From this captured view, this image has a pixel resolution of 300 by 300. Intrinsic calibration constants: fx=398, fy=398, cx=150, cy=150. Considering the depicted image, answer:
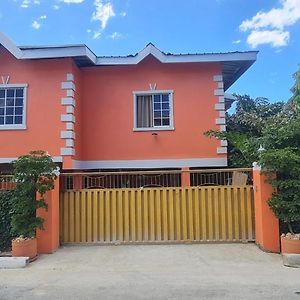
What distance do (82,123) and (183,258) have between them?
7030 mm

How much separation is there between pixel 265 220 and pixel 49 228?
4921 mm

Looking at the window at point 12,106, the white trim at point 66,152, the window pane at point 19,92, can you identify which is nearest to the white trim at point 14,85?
the window at point 12,106

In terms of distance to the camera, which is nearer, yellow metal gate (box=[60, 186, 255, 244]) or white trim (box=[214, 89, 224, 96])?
yellow metal gate (box=[60, 186, 255, 244])

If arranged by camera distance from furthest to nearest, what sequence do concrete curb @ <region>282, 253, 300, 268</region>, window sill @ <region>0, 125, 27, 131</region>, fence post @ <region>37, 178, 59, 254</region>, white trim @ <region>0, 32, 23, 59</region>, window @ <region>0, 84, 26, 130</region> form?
1. window @ <region>0, 84, 26, 130</region>
2. window sill @ <region>0, 125, 27, 131</region>
3. white trim @ <region>0, 32, 23, 59</region>
4. fence post @ <region>37, 178, 59, 254</region>
5. concrete curb @ <region>282, 253, 300, 268</region>

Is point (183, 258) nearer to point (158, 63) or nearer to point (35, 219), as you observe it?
point (35, 219)

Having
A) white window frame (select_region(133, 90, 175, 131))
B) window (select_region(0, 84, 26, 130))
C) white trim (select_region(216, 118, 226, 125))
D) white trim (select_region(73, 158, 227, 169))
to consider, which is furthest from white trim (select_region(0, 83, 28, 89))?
white trim (select_region(216, 118, 226, 125))

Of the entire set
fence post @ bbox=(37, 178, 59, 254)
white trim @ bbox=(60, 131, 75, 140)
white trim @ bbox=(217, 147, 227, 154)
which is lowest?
fence post @ bbox=(37, 178, 59, 254)

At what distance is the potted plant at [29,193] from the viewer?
8.85m

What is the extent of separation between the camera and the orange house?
43.0ft

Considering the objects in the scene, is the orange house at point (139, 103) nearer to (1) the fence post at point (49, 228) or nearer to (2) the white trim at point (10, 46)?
(2) the white trim at point (10, 46)

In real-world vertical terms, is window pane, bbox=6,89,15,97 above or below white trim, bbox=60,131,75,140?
above

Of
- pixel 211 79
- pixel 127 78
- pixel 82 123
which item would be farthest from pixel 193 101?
pixel 82 123

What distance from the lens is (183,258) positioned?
27.4 ft

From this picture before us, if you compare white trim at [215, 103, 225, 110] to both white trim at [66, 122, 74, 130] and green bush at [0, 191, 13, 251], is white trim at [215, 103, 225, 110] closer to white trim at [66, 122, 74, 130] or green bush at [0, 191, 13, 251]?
white trim at [66, 122, 74, 130]
